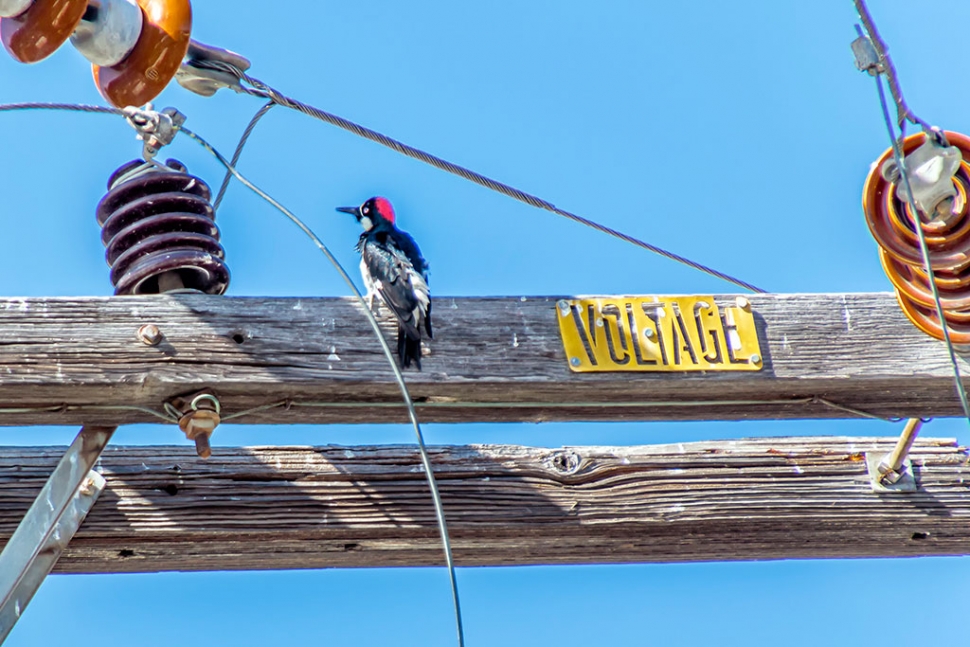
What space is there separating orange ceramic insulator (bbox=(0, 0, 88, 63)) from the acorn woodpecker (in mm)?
1106

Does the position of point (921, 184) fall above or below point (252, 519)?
above

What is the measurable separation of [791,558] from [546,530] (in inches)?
28.7

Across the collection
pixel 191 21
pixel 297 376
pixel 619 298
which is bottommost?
pixel 297 376

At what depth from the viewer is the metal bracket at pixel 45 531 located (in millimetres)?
3414

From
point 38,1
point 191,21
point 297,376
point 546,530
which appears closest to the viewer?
point 38,1

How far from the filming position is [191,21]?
343 cm

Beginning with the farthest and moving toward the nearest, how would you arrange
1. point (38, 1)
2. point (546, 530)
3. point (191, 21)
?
1. point (546, 530)
2. point (191, 21)
3. point (38, 1)

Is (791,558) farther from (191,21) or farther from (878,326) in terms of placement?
(191,21)

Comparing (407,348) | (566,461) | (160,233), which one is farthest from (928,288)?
(160,233)

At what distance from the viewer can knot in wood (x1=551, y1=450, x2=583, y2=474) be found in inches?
157

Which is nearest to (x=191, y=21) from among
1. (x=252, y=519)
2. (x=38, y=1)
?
(x=38, y=1)

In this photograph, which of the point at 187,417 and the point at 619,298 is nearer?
the point at 187,417

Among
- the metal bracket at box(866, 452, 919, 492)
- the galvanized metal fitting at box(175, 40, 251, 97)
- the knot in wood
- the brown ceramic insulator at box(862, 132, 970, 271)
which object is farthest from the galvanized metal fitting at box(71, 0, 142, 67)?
the metal bracket at box(866, 452, 919, 492)

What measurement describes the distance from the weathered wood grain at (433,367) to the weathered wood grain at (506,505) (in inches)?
6.3
